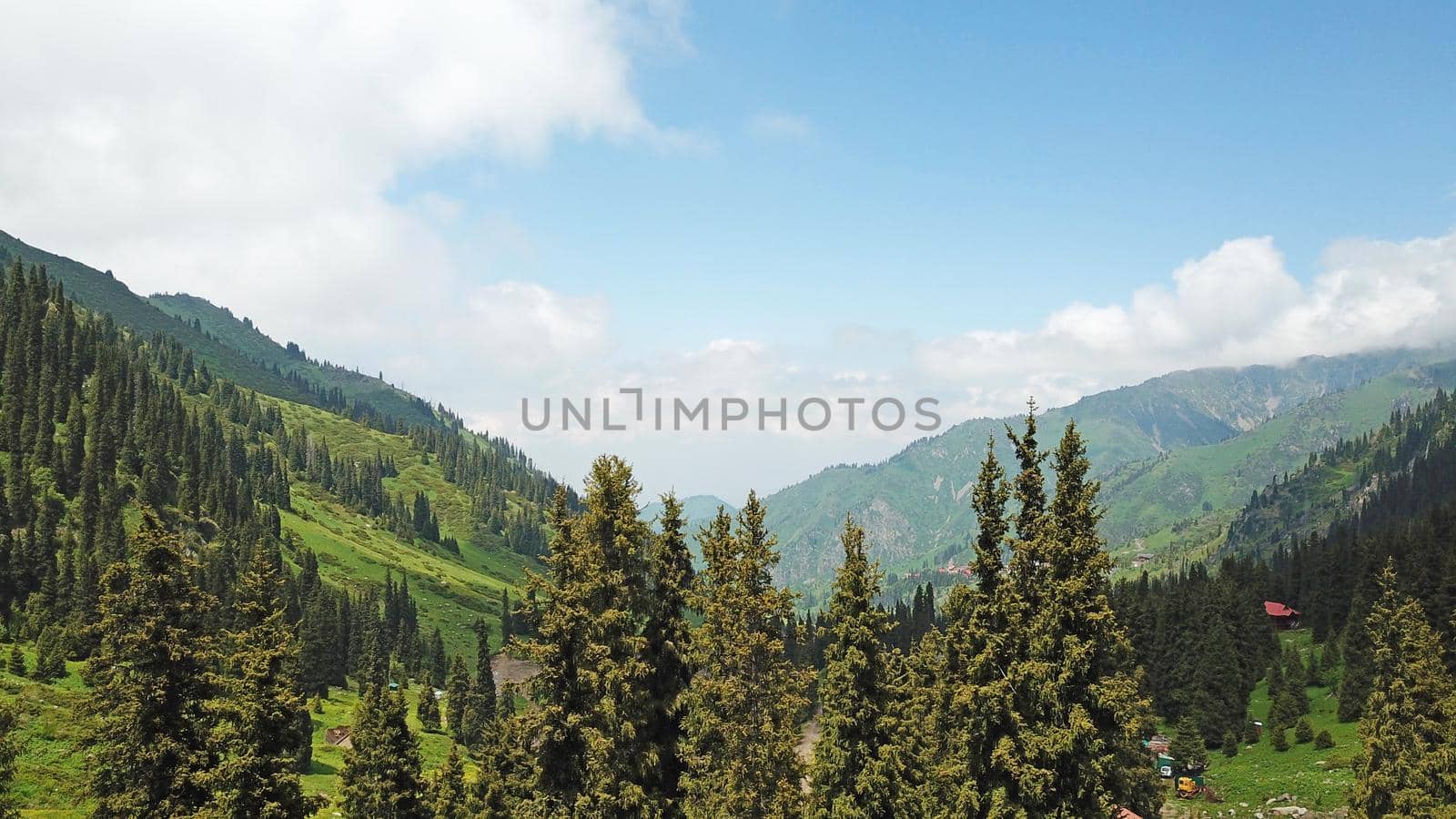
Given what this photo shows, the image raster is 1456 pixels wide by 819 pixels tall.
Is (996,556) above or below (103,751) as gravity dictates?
above

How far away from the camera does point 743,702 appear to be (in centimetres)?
3075

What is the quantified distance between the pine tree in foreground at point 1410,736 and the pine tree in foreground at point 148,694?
60529 millimetres

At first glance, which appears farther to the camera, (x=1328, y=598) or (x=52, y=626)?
(x=1328, y=598)

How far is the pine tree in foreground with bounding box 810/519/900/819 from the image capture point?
103 feet

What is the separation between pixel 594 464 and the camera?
30531 mm

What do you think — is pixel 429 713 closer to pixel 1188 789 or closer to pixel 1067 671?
pixel 1188 789

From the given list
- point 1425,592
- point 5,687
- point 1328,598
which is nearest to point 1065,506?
point 5,687

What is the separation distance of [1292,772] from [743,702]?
7841cm

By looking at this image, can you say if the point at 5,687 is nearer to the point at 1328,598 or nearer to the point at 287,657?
the point at 287,657

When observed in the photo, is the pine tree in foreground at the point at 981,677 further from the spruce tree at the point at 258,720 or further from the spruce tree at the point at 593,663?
the spruce tree at the point at 258,720

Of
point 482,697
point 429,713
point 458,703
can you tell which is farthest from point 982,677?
point 429,713

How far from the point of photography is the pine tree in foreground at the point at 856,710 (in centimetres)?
3134

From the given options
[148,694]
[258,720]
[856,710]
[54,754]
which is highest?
[148,694]

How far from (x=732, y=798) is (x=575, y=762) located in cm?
629
